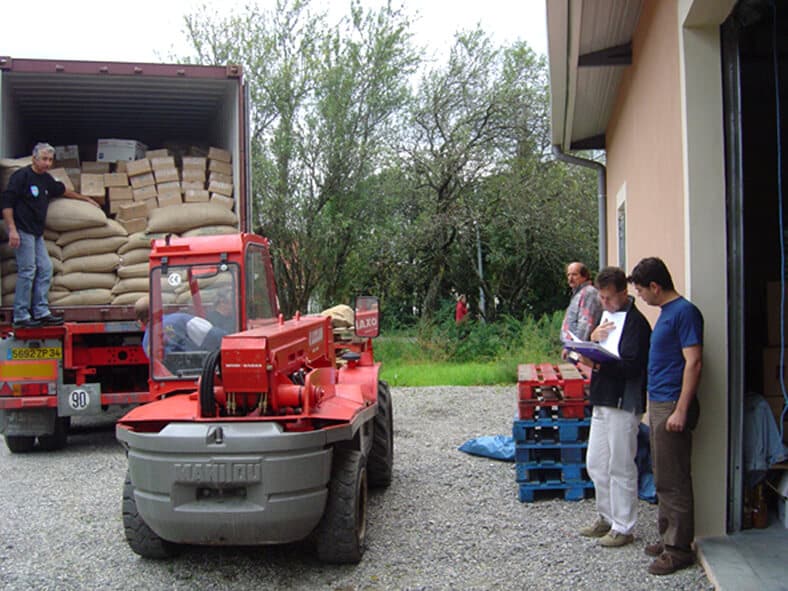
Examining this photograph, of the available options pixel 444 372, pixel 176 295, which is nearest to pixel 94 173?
pixel 176 295

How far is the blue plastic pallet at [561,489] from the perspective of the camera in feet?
20.7

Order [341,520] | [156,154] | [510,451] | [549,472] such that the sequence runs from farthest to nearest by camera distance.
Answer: [156,154], [510,451], [549,472], [341,520]

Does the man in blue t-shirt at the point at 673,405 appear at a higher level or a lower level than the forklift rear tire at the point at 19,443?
higher

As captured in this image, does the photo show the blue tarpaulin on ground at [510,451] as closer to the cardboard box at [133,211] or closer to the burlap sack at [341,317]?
the burlap sack at [341,317]

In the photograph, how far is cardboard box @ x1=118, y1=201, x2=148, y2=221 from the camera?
8.59m

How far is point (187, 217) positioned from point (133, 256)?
763 millimetres

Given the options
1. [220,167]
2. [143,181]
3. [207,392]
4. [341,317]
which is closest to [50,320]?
[143,181]

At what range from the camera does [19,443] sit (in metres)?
9.01

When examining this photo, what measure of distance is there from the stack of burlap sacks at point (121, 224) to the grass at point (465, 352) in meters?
6.77

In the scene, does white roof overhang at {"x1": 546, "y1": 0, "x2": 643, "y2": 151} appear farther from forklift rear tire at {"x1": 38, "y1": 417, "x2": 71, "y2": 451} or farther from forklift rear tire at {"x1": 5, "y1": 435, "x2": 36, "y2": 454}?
forklift rear tire at {"x1": 5, "y1": 435, "x2": 36, "y2": 454}

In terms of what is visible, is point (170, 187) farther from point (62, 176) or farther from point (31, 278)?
point (31, 278)

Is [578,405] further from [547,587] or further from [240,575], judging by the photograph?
[240,575]

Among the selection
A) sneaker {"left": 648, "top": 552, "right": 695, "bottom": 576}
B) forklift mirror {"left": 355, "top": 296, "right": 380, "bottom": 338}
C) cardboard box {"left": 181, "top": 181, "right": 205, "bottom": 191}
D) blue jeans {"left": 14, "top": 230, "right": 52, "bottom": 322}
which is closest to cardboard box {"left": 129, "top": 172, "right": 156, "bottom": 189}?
cardboard box {"left": 181, "top": 181, "right": 205, "bottom": 191}

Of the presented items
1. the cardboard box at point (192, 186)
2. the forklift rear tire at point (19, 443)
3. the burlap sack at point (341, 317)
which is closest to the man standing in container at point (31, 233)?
the cardboard box at point (192, 186)
